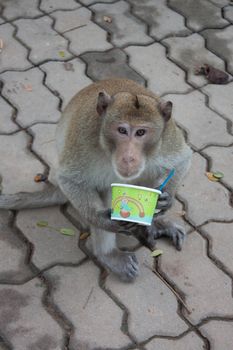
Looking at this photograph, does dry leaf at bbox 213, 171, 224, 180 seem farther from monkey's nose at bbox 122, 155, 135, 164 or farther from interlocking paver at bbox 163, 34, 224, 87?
monkey's nose at bbox 122, 155, 135, 164

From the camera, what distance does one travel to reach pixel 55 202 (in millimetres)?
3664

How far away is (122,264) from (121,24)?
2.64 meters

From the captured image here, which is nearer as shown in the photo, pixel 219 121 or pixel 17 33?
pixel 219 121

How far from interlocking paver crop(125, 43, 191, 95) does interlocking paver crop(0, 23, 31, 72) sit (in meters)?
0.87

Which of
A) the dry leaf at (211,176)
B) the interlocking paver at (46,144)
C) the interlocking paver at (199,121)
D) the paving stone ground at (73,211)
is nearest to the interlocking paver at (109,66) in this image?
the paving stone ground at (73,211)

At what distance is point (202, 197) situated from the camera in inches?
152

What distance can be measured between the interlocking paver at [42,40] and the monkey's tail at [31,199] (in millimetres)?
1534

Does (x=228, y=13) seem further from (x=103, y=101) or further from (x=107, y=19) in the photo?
(x=103, y=101)

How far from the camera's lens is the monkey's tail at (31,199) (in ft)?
11.7

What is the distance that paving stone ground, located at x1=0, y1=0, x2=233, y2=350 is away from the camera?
10.3 ft

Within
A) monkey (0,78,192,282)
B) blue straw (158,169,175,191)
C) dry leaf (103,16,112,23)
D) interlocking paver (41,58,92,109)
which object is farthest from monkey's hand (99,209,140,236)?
dry leaf (103,16,112,23)

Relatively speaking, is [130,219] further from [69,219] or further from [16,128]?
[16,128]

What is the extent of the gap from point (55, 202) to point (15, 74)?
4.66ft

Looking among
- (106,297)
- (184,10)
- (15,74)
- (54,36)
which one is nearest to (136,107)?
(106,297)
